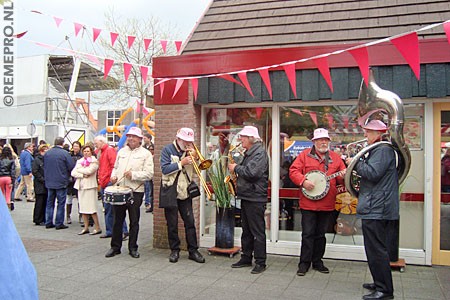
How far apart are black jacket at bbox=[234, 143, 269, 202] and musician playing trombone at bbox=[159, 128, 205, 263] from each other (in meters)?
0.75

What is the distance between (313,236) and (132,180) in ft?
9.02

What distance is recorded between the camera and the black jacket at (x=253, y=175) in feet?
18.7

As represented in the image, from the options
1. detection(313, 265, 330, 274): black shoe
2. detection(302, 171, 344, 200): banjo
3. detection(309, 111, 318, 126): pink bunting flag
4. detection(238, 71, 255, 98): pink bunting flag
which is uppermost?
detection(238, 71, 255, 98): pink bunting flag

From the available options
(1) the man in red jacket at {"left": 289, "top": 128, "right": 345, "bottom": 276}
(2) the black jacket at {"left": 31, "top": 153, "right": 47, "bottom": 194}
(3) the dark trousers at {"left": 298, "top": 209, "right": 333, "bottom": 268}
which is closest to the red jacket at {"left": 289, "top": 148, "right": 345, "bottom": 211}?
(1) the man in red jacket at {"left": 289, "top": 128, "right": 345, "bottom": 276}

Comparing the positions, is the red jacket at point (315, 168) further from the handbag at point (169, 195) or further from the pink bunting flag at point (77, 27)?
the pink bunting flag at point (77, 27)

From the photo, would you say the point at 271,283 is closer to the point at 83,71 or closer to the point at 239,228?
the point at 239,228

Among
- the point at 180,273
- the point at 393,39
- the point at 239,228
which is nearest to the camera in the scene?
the point at 393,39

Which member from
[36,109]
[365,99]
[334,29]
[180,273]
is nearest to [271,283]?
[180,273]

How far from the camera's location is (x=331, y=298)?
15.6 ft

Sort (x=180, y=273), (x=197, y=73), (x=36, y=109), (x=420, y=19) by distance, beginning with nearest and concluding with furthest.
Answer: (x=180, y=273) → (x=420, y=19) → (x=197, y=73) → (x=36, y=109)

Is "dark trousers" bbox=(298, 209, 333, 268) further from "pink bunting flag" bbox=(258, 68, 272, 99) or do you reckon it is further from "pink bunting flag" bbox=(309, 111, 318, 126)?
"pink bunting flag" bbox=(258, 68, 272, 99)

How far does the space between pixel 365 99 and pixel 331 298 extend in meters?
2.34

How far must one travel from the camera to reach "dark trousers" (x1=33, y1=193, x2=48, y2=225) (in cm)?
928

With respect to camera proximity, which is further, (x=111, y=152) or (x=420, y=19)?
(x=111, y=152)
